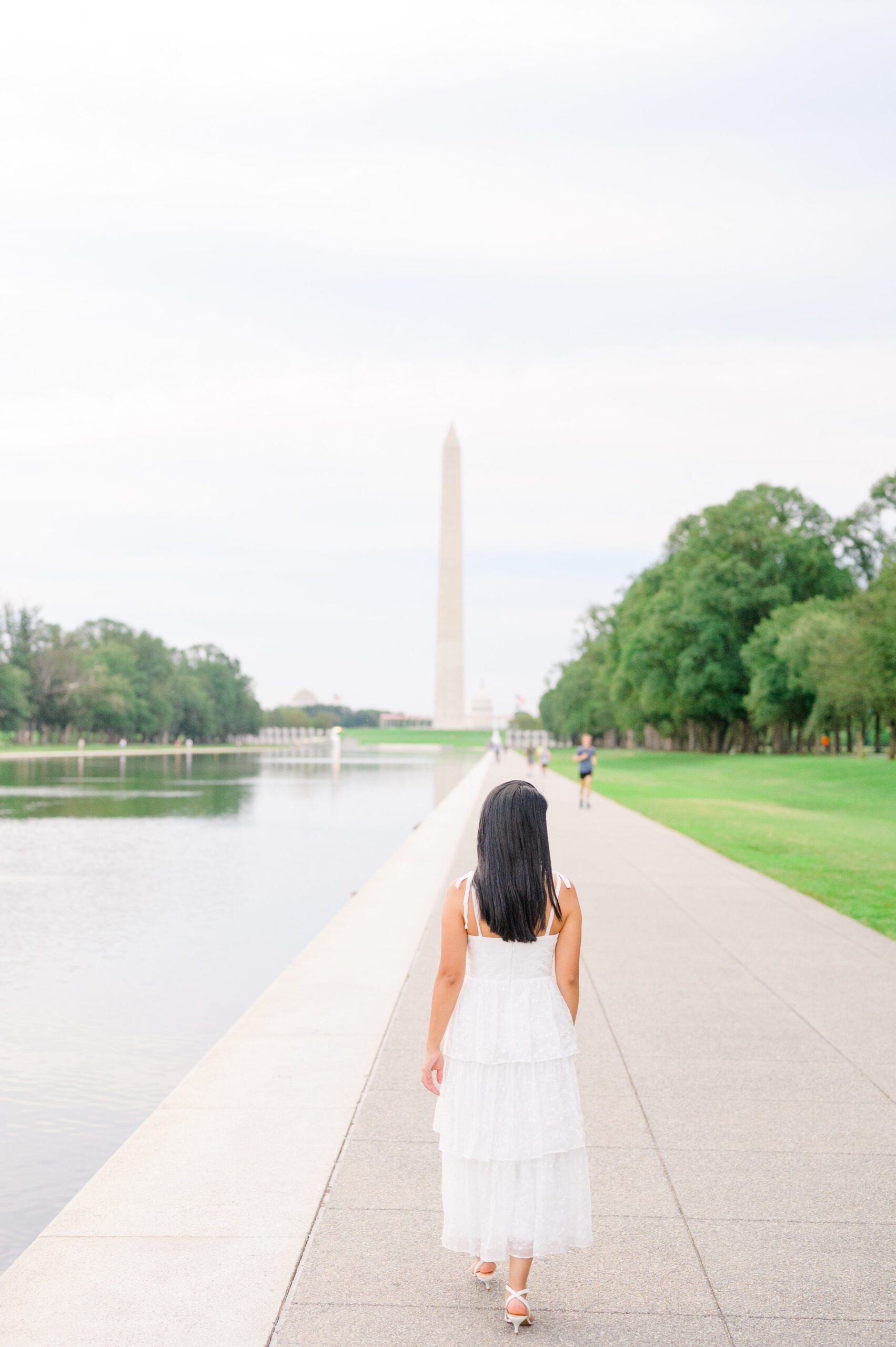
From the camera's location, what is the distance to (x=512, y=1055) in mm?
3912

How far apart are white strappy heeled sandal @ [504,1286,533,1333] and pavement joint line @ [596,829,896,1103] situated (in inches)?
122

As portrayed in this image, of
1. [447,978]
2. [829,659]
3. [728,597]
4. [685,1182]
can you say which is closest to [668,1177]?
[685,1182]

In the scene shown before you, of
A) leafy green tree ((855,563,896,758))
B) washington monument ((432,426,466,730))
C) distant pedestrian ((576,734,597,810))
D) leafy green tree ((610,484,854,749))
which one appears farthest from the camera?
washington monument ((432,426,466,730))

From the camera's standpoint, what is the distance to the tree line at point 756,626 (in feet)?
186

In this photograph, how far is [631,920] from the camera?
40.7 ft

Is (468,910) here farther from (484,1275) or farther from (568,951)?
(484,1275)

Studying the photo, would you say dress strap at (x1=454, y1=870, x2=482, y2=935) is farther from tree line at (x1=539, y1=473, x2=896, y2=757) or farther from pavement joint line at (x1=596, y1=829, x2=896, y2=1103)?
tree line at (x1=539, y1=473, x2=896, y2=757)

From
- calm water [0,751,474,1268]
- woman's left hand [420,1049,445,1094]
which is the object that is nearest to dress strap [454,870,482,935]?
woman's left hand [420,1049,445,1094]

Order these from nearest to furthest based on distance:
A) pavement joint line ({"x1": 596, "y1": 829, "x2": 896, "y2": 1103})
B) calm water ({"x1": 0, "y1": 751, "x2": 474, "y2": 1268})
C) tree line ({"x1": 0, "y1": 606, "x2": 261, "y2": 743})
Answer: pavement joint line ({"x1": 596, "y1": 829, "x2": 896, "y2": 1103}) → calm water ({"x1": 0, "y1": 751, "x2": 474, "y2": 1268}) → tree line ({"x1": 0, "y1": 606, "x2": 261, "y2": 743})

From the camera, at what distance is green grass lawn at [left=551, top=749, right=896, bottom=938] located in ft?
50.8

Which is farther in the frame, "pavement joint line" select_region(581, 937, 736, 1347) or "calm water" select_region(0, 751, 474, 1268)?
"calm water" select_region(0, 751, 474, 1268)

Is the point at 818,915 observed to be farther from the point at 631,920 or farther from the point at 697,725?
the point at 697,725

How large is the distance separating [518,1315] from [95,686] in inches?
4015

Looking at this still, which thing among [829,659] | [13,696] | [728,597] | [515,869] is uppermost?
[728,597]
